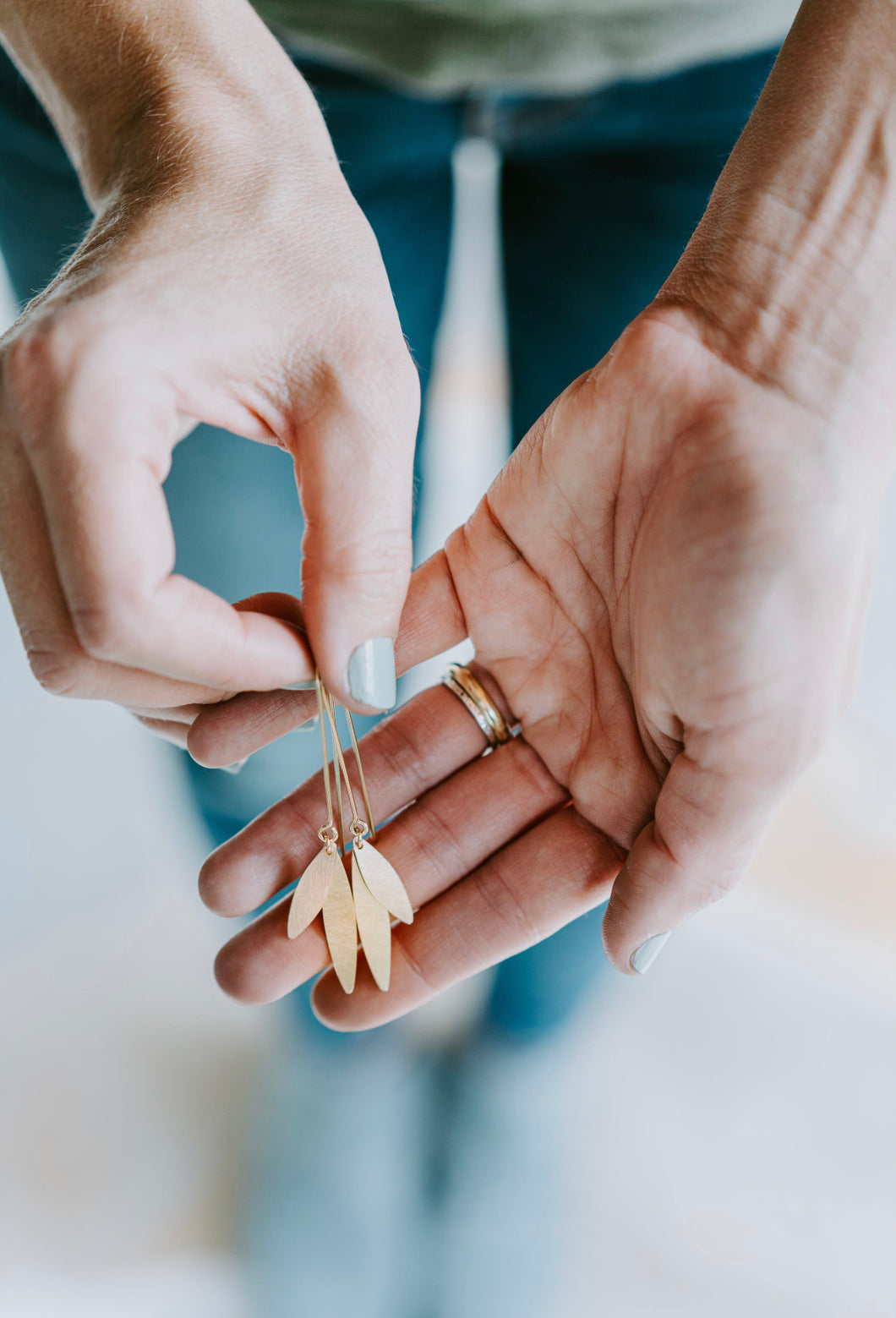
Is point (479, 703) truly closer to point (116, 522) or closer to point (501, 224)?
point (116, 522)

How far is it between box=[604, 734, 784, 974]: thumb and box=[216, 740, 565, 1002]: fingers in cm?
18

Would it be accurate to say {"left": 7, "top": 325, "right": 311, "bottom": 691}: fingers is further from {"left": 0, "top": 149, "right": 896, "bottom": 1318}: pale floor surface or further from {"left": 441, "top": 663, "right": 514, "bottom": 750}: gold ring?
{"left": 0, "top": 149, "right": 896, "bottom": 1318}: pale floor surface

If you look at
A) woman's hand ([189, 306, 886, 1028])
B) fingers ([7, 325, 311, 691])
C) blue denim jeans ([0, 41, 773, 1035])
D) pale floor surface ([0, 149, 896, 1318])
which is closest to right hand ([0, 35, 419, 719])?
fingers ([7, 325, 311, 691])

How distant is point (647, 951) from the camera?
104 cm

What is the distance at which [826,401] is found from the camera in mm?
875

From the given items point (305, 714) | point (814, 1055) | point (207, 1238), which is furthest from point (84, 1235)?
point (814, 1055)

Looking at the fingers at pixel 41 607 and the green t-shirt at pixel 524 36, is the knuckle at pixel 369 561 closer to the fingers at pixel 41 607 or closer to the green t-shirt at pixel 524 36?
the fingers at pixel 41 607

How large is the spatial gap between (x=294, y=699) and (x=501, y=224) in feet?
3.01

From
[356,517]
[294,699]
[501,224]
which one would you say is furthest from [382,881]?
[501,224]

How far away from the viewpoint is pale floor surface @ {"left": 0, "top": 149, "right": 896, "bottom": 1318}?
1.52m

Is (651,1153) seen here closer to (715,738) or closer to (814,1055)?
(814,1055)

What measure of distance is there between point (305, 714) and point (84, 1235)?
107cm

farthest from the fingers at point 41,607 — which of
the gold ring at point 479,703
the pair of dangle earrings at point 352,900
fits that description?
the gold ring at point 479,703

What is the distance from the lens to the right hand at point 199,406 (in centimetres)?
75
